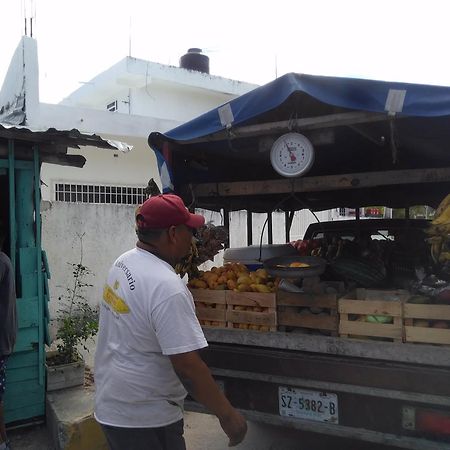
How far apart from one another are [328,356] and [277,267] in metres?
0.65

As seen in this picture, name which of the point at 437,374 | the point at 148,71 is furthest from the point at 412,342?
the point at 148,71

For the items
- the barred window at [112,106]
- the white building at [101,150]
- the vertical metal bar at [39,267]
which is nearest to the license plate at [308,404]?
the vertical metal bar at [39,267]

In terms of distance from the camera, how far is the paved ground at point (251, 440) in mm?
3699

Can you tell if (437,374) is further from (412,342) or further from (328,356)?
(328,356)

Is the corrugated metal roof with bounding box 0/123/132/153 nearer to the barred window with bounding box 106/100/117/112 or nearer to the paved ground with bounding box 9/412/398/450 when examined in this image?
the paved ground with bounding box 9/412/398/450

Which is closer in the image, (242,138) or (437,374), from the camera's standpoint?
(437,374)

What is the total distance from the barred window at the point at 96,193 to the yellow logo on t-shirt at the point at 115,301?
788 centimetres

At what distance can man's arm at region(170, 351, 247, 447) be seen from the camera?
1.75 m

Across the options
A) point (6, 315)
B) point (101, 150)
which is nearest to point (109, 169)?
point (101, 150)

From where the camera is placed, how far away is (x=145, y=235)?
1.97m

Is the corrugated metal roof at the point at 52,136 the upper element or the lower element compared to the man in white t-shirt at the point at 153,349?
upper

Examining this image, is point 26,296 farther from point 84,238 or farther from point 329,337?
point 84,238

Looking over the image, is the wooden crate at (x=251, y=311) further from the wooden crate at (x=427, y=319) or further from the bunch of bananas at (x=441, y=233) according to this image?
the bunch of bananas at (x=441, y=233)

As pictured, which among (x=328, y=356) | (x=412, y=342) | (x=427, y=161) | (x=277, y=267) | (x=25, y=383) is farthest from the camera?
(x=427, y=161)
